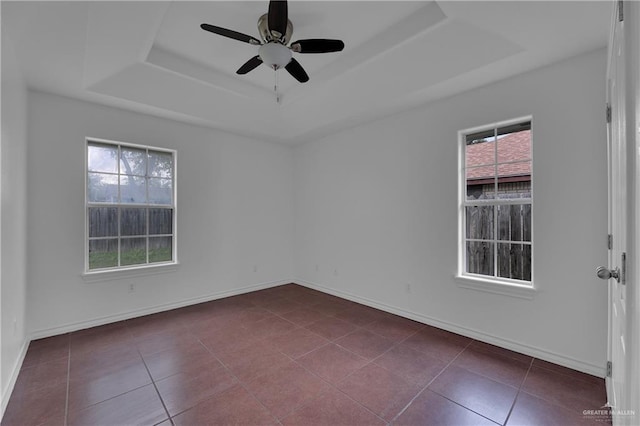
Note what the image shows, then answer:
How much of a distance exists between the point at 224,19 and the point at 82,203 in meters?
2.66

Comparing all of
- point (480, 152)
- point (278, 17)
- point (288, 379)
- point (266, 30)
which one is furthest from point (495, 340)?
point (266, 30)

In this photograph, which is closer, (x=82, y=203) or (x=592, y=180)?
(x=592, y=180)

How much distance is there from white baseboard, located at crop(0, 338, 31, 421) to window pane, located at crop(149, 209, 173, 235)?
1.67 metres

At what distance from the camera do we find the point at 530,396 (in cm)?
208

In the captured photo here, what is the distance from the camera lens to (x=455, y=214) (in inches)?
127

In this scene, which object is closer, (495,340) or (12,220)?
(12,220)

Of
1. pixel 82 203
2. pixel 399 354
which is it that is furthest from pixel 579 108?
pixel 82 203

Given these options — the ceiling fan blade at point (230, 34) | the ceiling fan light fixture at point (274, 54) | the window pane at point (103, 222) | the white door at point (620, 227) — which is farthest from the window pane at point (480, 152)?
the window pane at point (103, 222)

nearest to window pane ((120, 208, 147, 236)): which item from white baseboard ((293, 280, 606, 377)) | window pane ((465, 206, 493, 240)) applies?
white baseboard ((293, 280, 606, 377))

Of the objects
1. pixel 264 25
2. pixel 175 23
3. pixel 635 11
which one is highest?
pixel 175 23

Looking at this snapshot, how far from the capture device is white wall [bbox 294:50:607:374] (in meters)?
2.39

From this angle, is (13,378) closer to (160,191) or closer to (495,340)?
(160,191)

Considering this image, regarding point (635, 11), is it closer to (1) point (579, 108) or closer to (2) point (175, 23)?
(1) point (579, 108)

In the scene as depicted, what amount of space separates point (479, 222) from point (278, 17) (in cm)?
282
